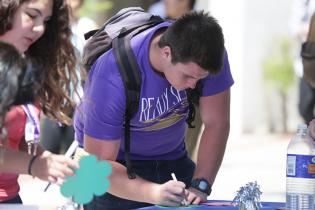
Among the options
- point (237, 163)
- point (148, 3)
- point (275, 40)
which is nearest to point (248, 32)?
point (275, 40)

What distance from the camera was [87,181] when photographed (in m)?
2.64

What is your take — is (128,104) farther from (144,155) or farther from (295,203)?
(295,203)

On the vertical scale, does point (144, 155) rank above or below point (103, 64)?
below

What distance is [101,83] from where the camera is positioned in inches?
135

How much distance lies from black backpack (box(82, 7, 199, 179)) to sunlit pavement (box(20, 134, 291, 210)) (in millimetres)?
1539

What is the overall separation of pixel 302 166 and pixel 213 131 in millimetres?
662

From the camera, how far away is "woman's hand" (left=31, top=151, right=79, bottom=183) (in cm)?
255

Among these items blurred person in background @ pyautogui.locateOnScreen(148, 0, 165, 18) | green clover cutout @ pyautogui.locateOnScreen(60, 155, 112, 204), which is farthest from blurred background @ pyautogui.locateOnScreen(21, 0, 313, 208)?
green clover cutout @ pyautogui.locateOnScreen(60, 155, 112, 204)

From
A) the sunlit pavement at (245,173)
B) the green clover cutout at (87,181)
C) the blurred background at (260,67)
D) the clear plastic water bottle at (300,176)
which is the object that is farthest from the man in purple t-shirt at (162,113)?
the blurred background at (260,67)

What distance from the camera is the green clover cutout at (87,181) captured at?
2629 millimetres

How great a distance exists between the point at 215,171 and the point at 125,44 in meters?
0.69

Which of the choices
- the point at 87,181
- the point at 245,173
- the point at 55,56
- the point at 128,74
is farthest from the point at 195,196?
the point at 245,173

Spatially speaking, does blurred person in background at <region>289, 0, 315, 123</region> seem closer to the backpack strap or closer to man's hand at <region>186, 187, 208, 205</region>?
man's hand at <region>186, 187, 208, 205</region>

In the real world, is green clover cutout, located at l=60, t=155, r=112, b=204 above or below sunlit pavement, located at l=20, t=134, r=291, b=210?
above
